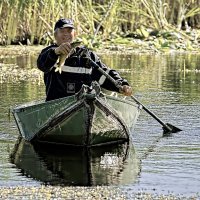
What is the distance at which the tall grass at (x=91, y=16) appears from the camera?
127ft

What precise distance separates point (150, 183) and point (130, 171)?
1029 mm

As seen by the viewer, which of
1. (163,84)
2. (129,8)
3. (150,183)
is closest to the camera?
(150,183)

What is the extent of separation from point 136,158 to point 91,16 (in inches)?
1118

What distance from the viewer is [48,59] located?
47.0 feet

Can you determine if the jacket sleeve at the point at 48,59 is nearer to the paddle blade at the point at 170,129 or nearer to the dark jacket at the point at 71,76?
the dark jacket at the point at 71,76

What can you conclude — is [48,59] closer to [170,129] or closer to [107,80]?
[107,80]

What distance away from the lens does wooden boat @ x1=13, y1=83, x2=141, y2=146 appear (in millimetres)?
14383

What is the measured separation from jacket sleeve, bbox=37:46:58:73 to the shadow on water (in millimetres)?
1409

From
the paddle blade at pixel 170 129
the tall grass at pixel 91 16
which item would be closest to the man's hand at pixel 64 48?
the paddle blade at pixel 170 129

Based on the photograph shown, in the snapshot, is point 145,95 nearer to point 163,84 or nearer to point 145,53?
point 163,84

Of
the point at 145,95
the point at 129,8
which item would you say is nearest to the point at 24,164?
the point at 145,95

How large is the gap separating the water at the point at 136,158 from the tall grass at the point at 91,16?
53.3ft

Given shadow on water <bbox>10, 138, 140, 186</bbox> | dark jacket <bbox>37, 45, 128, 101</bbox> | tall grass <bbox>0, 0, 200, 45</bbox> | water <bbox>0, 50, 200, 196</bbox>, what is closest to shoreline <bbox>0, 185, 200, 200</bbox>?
water <bbox>0, 50, 200, 196</bbox>

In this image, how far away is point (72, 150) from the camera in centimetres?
1482
